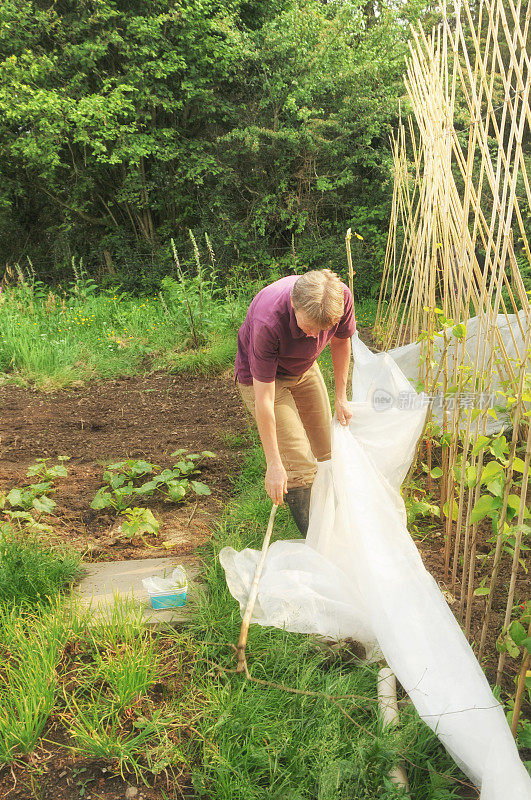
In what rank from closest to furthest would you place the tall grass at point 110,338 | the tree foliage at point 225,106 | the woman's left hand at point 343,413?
1. the woman's left hand at point 343,413
2. the tall grass at point 110,338
3. the tree foliage at point 225,106

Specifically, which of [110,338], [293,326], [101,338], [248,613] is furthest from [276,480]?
[101,338]

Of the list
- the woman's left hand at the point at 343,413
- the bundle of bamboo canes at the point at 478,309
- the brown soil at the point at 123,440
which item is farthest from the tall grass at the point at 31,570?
the bundle of bamboo canes at the point at 478,309

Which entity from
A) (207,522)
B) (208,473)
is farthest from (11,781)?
(208,473)

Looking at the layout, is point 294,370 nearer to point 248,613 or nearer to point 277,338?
point 277,338

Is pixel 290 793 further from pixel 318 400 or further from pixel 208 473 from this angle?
pixel 208 473

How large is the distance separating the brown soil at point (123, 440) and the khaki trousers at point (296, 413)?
22.8 inches

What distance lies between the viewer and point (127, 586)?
7.19ft

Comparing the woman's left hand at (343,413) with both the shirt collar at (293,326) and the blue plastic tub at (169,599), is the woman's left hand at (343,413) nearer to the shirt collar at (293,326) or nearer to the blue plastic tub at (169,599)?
the shirt collar at (293,326)

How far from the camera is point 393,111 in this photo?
28.6ft

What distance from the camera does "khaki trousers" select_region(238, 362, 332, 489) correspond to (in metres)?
2.36

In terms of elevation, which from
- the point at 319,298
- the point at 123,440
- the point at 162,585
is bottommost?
the point at 123,440

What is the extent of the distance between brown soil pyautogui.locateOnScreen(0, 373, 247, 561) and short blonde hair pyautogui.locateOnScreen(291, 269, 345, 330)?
47.6 inches

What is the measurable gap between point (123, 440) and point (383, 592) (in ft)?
8.53

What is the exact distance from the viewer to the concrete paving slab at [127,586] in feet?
6.43
